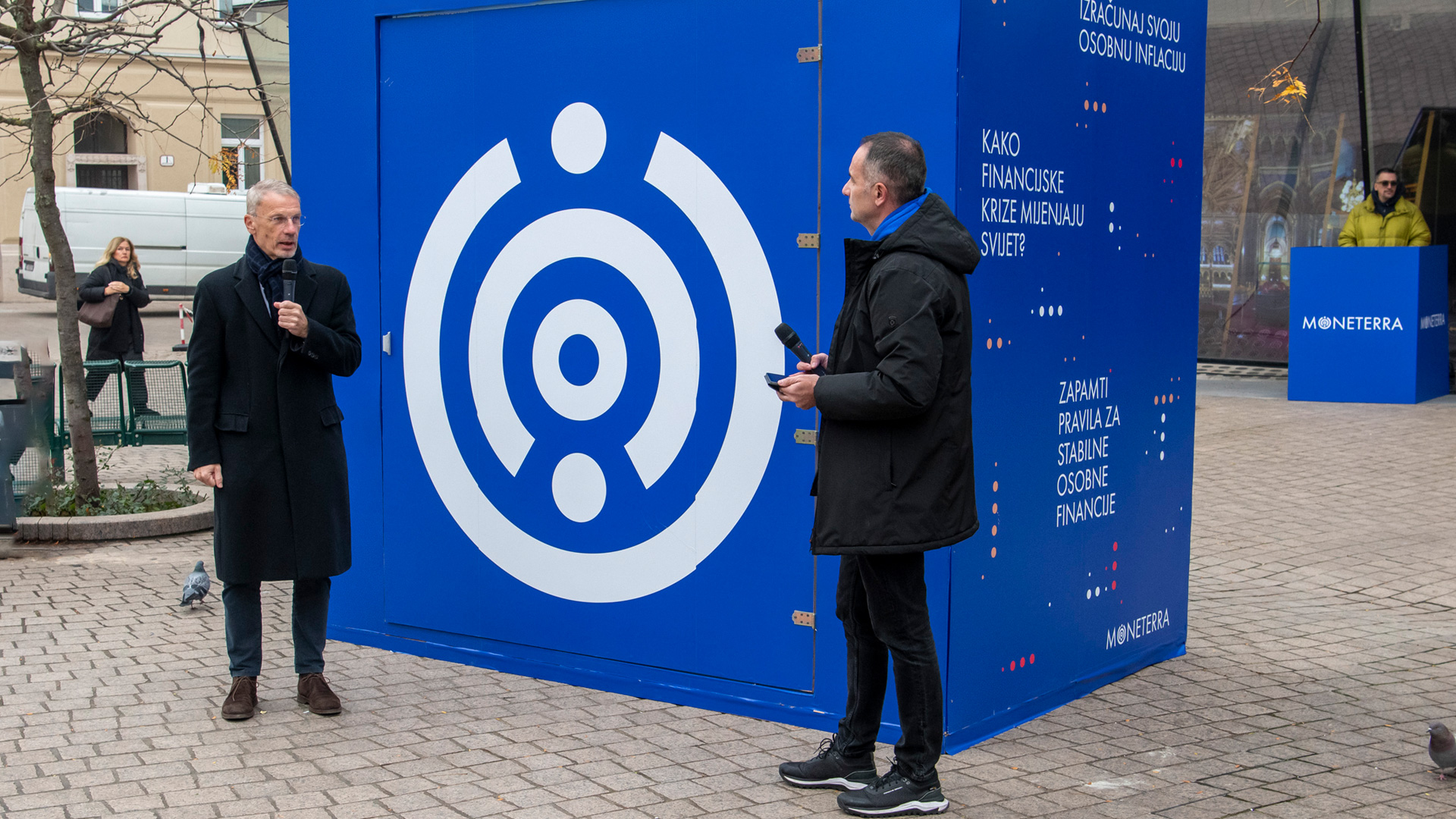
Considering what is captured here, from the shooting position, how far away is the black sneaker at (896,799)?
163 inches

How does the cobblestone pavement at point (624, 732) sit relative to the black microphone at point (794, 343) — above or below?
below

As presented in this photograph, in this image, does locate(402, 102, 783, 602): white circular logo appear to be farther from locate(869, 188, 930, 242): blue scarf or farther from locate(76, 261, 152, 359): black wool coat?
locate(76, 261, 152, 359): black wool coat

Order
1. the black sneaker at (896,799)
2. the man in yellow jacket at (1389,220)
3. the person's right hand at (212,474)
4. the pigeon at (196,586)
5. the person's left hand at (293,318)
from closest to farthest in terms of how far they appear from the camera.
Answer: the black sneaker at (896,799) → the person's left hand at (293,318) → the person's right hand at (212,474) → the pigeon at (196,586) → the man in yellow jacket at (1389,220)

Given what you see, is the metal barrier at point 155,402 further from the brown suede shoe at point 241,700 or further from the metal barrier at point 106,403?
the brown suede shoe at point 241,700

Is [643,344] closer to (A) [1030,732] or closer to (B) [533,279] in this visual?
(B) [533,279]

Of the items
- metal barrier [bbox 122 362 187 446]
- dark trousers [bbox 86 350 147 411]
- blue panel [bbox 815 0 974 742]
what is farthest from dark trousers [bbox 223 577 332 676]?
dark trousers [bbox 86 350 147 411]

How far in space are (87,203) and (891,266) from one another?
88.9 feet

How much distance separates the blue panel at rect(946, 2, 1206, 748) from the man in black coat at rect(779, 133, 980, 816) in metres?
0.57

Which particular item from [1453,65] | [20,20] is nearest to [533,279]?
[20,20]

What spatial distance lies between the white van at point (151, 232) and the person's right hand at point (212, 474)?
949 inches

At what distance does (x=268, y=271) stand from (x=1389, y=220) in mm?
13618

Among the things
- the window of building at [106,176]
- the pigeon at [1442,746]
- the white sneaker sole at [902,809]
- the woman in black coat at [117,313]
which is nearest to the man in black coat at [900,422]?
the white sneaker sole at [902,809]

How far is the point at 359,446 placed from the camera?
614 centimetres

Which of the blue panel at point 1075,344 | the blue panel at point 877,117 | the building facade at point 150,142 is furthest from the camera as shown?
the building facade at point 150,142
